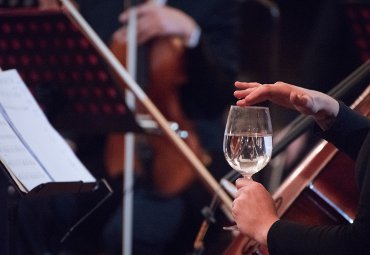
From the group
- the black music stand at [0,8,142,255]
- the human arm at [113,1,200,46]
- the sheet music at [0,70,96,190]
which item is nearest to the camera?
the sheet music at [0,70,96,190]

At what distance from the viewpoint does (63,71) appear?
2570mm

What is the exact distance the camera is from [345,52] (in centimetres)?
311

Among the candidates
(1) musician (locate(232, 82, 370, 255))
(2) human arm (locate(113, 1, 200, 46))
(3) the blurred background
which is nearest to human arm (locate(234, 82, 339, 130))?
(1) musician (locate(232, 82, 370, 255))

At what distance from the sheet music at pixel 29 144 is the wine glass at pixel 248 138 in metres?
0.48

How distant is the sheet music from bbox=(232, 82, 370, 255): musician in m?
0.52

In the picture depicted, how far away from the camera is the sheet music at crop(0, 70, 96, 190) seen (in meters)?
1.90

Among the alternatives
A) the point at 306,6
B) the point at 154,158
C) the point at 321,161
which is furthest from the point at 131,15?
the point at 321,161

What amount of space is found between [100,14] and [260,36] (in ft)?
→ 3.04

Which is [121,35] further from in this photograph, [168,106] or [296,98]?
[296,98]

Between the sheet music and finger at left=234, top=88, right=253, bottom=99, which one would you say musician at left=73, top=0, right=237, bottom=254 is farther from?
finger at left=234, top=88, right=253, bottom=99

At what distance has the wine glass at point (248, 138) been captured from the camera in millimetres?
1667

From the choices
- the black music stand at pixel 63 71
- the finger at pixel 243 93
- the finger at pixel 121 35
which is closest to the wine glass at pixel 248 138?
the finger at pixel 243 93

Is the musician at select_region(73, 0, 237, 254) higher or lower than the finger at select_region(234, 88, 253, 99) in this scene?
lower

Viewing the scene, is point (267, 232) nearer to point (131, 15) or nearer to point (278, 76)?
point (131, 15)
